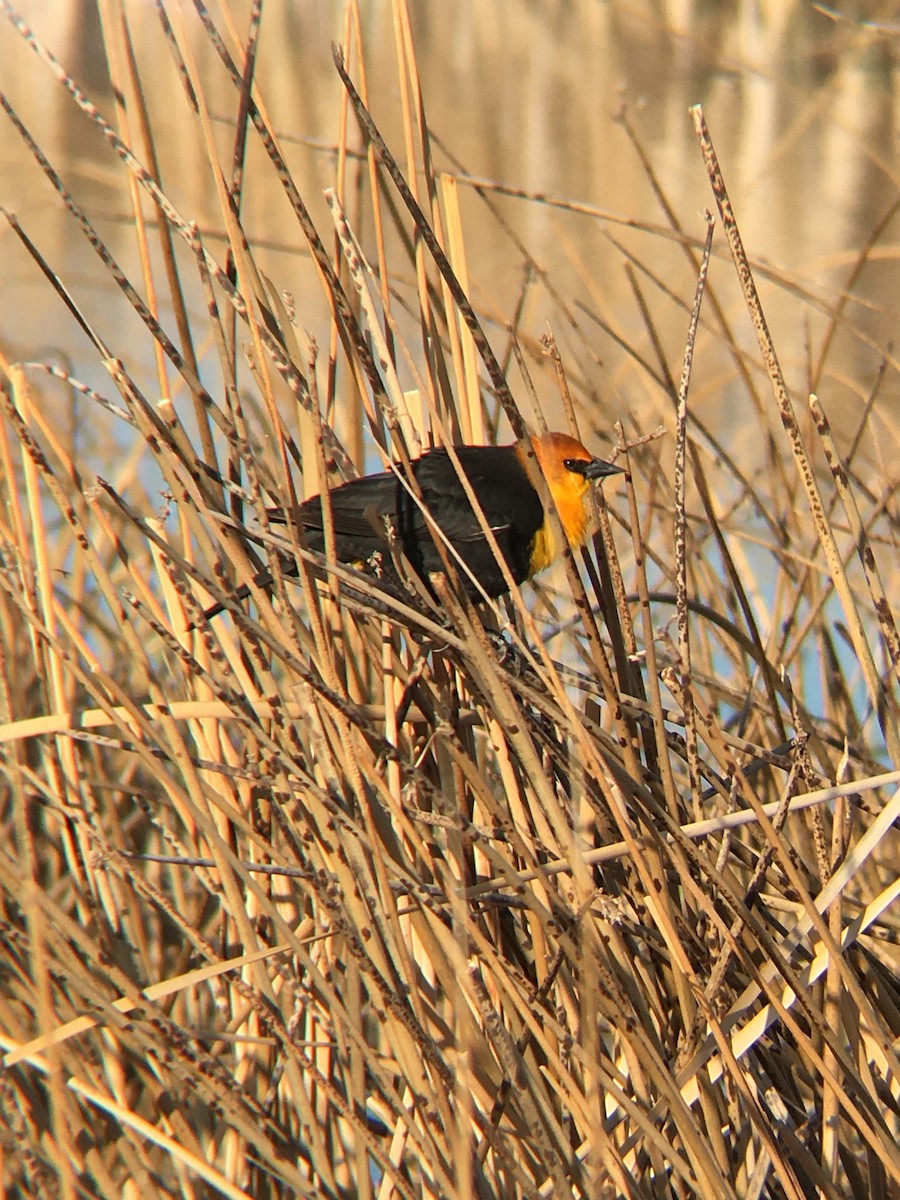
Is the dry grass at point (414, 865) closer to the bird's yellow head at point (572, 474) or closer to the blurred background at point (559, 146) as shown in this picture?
the bird's yellow head at point (572, 474)

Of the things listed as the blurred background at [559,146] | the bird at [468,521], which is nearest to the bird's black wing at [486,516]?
the bird at [468,521]

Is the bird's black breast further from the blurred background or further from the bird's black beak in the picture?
the blurred background

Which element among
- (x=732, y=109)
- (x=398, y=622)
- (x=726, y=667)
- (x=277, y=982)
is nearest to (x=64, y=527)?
(x=277, y=982)

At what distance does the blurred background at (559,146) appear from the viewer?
4.66 meters

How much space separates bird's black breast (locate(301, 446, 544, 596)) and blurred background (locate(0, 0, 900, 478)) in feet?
6.89

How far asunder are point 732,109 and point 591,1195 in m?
6.97

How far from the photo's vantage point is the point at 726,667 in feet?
8.77

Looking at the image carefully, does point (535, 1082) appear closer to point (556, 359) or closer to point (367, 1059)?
point (367, 1059)

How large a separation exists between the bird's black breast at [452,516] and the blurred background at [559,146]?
2.10m

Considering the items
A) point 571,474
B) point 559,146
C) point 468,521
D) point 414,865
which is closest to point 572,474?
point 571,474

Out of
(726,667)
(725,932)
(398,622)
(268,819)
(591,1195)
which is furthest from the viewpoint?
(726,667)

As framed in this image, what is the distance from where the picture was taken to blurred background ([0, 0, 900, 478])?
15.3 feet

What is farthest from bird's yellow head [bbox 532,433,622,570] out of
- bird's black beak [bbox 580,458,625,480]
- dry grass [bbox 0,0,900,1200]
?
dry grass [bbox 0,0,900,1200]

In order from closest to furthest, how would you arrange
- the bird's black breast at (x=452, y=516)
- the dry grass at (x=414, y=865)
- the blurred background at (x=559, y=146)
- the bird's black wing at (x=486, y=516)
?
the dry grass at (x=414, y=865) < the bird's black breast at (x=452, y=516) < the bird's black wing at (x=486, y=516) < the blurred background at (x=559, y=146)
